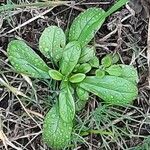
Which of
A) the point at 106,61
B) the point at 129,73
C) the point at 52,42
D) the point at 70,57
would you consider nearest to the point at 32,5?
the point at 52,42

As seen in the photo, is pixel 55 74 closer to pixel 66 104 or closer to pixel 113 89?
pixel 66 104

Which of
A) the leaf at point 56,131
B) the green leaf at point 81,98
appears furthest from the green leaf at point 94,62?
the leaf at point 56,131

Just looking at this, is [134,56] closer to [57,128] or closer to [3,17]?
[57,128]

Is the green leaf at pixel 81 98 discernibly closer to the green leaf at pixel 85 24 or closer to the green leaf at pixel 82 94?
the green leaf at pixel 82 94

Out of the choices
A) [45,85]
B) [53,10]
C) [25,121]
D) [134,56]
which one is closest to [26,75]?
[45,85]

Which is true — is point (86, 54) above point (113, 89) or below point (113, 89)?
above
